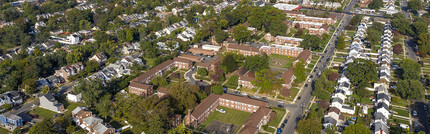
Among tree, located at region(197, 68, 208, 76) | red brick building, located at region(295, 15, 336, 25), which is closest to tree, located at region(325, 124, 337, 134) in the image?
tree, located at region(197, 68, 208, 76)

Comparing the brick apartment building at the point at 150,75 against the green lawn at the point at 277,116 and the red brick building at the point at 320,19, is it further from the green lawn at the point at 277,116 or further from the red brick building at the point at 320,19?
the red brick building at the point at 320,19

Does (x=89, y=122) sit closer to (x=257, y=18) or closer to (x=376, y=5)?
(x=257, y=18)

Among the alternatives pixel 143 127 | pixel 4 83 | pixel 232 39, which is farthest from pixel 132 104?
pixel 232 39

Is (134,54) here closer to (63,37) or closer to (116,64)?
(116,64)

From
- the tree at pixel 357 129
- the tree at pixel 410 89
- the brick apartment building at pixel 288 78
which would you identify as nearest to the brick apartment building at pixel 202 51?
the brick apartment building at pixel 288 78

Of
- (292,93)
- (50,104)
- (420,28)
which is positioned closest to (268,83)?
(292,93)

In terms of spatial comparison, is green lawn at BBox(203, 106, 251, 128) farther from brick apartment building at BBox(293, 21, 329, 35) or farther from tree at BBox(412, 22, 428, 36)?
tree at BBox(412, 22, 428, 36)
